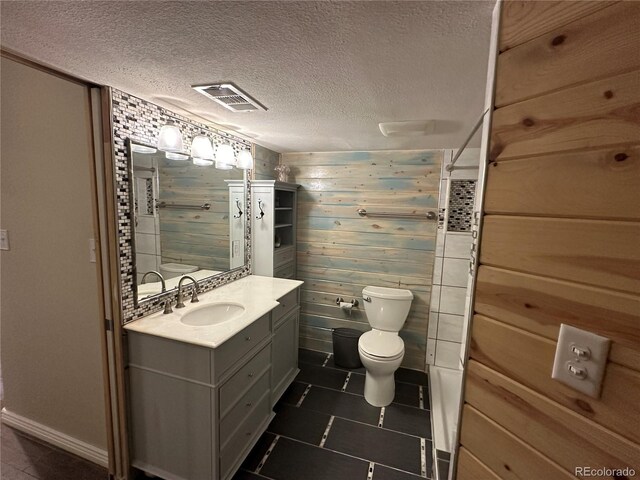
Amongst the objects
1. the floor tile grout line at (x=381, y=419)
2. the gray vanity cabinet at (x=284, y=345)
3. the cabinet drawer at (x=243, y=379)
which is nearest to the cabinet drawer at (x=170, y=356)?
the cabinet drawer at (x=243, y=379)

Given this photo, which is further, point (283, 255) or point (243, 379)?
point (283, 255)

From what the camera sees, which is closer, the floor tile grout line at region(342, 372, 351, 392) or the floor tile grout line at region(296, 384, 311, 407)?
the floor tile grout line at region(296, 384, 311, 407)

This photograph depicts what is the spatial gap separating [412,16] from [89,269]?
1.89 meters

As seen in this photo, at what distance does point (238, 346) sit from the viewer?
156 cm

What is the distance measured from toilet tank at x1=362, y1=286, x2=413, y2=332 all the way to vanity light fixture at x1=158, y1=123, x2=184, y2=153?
195cm

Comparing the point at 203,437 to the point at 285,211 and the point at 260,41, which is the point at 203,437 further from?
the point at 285,211

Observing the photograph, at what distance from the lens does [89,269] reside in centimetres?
152

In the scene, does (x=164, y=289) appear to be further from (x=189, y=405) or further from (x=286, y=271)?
(x=286, y=271)

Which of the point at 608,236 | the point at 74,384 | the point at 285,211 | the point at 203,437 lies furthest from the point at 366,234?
the point at 74,384

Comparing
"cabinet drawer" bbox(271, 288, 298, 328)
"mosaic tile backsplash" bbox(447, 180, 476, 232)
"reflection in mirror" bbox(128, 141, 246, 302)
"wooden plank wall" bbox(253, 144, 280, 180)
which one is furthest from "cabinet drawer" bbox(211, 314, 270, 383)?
"mosaic tile backsplash" bbox(447, 180, 476, 232)

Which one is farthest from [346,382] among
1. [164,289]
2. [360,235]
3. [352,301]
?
[164,289]

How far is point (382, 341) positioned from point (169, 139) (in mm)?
2162

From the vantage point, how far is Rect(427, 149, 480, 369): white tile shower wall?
8.04 ft

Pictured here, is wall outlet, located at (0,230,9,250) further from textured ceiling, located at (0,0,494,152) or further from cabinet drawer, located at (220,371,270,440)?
cabinet drawer, located at (220,371,270,440)
